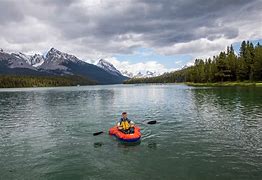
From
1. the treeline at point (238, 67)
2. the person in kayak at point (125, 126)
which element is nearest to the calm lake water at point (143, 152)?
the person in kayak at point (125, 126)

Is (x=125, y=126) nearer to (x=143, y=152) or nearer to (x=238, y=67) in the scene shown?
(x=143, y=152)

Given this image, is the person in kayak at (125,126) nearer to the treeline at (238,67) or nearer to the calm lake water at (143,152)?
the calm lake water at (143,152)

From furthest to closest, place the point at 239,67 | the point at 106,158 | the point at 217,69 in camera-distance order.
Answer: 1. the point at 217,69
2. the point at 239,67
3. the point at 106,158

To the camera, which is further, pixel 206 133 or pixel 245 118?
pixel 245 118

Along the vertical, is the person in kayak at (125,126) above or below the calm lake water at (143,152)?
above

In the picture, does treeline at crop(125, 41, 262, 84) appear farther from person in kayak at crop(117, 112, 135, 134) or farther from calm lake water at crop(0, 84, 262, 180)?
person in kayak at crop(117, 112, 135, 134)

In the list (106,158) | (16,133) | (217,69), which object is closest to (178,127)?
(106,158)

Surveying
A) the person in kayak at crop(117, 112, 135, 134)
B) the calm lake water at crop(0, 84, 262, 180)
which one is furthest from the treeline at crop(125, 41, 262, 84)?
the person in kayak at crop(117, 112, 135, 134)

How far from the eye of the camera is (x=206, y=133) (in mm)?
31047

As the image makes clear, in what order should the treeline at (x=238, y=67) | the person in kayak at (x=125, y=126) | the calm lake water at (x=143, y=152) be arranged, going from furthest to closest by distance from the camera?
1. the treeline at (x=238, y=67)
2. the person in kayak at (x=125, y=126)
3. the calm lake water at (x=143, y=152)

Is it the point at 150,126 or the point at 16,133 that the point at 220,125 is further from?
the point at 16,133

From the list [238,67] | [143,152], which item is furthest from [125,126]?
[238,67]

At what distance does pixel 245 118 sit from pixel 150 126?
621 inches

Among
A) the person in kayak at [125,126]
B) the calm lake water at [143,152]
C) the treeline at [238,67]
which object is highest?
the treeline at [238,67]
